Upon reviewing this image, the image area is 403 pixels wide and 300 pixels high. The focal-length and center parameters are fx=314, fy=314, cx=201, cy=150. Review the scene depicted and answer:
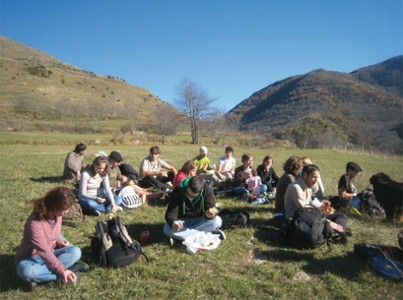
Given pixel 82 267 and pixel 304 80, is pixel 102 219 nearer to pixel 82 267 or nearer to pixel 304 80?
pixel 82 267

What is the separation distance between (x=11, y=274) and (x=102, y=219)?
249 centimetres

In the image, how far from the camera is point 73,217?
6340 millimetres

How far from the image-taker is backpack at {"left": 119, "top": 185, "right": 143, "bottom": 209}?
761 cm

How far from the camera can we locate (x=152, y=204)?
26.5 feet

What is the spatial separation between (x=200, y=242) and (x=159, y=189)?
434 cm

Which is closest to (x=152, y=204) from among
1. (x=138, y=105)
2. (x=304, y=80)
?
(x=138, y=105)

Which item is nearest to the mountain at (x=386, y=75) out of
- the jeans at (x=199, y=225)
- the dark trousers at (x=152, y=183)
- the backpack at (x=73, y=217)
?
the dark trousers at (x=152, y=183)

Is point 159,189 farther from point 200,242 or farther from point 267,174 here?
point 200,242

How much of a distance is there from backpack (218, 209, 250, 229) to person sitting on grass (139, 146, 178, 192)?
10.1 feet

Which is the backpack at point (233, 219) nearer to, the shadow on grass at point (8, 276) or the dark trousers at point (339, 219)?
the dark trousers at point (339, 219)

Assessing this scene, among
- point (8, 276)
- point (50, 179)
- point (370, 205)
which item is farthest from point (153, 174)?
point (370, 205)

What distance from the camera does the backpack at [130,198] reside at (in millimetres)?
7605

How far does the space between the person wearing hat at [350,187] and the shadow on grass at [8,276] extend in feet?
24.1

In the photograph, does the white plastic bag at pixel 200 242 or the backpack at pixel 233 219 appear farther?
the backpack at pixel 233 219
